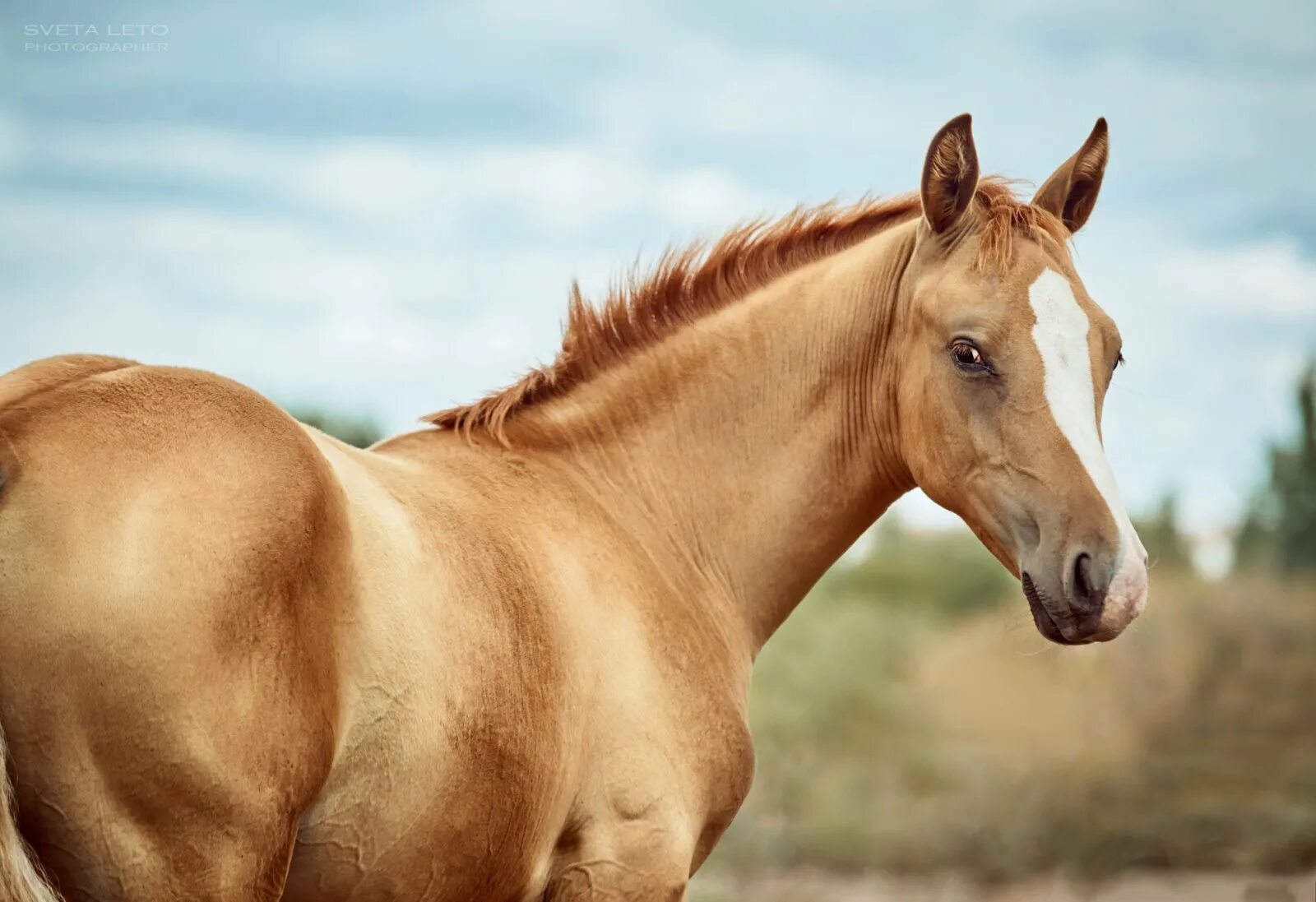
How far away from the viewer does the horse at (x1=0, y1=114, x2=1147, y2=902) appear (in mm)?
2139

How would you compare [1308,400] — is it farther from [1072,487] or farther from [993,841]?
[1072,487]

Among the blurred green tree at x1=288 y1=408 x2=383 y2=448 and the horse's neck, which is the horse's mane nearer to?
the horse's neck

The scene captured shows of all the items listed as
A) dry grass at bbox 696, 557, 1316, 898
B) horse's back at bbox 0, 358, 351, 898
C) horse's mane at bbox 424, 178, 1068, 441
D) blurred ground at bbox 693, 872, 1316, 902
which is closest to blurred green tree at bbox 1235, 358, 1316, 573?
dry grass at bbox 696, 557, 1316, 898

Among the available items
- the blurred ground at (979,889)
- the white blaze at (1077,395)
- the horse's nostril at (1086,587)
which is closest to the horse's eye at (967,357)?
the white blaze at (1077,395)

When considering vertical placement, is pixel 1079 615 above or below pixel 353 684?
above

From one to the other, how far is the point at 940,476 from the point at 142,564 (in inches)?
86.1

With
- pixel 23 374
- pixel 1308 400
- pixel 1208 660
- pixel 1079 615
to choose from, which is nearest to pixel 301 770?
pixel 23 374

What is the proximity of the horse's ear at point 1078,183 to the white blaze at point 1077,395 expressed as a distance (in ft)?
1.92

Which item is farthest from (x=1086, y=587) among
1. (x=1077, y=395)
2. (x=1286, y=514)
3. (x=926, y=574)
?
(x=1286, y=514)

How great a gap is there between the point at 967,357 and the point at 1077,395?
33 centimetres

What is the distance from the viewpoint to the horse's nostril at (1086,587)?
9.55 feet

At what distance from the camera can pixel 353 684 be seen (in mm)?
2420

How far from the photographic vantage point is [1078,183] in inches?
148

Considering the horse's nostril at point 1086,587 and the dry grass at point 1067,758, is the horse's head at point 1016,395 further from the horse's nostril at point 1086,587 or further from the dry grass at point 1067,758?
the dry grass at point 1067,758
